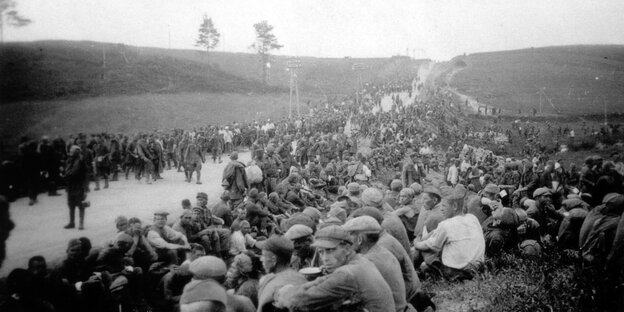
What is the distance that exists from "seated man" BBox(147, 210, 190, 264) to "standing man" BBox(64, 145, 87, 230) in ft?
9.93

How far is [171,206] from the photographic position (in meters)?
12.3

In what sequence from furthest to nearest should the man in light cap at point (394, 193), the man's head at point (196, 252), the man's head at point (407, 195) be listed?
1. the man in light cap at point (394, 193)
2. the man's head at point (407, 195)
3. the man's head at point (196, 252)

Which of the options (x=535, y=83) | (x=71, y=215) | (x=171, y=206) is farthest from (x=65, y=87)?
(x=535, y=83)

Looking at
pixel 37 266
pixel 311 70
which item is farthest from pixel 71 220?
pixel 311 70

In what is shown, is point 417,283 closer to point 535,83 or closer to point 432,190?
point 432,190

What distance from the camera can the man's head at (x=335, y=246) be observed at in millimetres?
3248

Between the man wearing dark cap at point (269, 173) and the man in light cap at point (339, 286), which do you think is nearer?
the man in light cap at point (339, 286)

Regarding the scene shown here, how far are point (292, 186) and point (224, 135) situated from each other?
13.6 metres

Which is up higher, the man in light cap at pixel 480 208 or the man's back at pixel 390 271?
the man's back at pixel 390 271

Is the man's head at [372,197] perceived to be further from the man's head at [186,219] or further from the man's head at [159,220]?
the man's head at [159,220]

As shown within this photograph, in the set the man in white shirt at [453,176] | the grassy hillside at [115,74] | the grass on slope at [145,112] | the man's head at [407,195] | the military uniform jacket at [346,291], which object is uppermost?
the grassy hillside at [115,74]

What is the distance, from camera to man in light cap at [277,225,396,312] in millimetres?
2795

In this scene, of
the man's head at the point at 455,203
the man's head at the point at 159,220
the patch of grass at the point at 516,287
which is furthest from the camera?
the man's head at the point at 159,220

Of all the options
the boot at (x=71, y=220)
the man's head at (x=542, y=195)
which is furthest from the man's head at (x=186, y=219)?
the man's head at (x=542, y=195)
